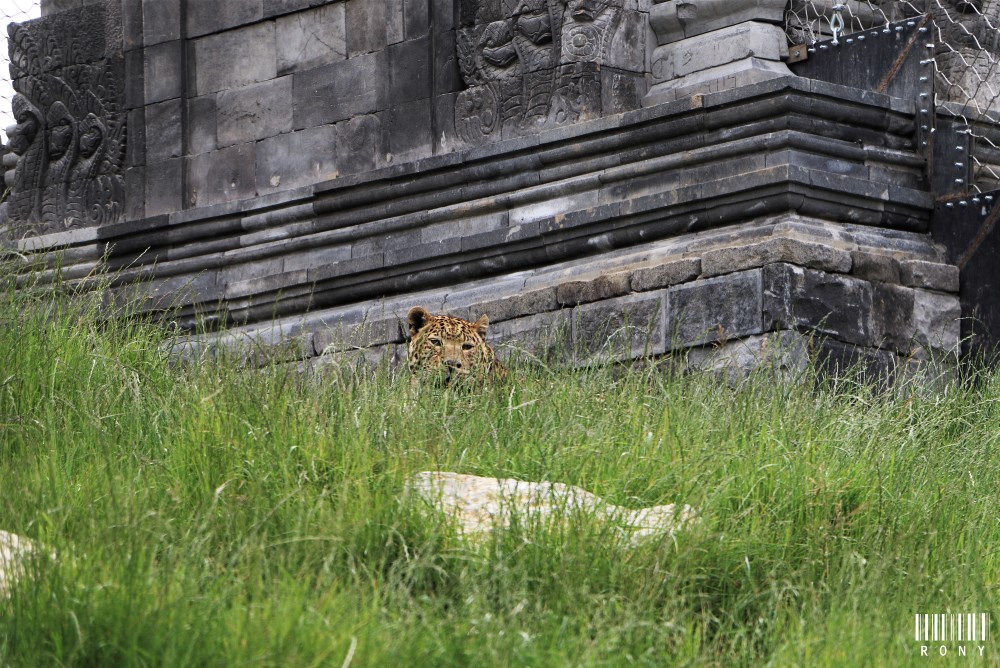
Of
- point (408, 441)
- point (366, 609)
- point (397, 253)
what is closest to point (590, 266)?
point (397, 253)

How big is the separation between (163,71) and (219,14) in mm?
576

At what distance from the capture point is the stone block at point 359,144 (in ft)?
32.1

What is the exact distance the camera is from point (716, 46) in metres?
8.88

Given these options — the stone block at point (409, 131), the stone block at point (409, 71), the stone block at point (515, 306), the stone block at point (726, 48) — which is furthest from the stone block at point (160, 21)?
the stone block at point (726, 48)

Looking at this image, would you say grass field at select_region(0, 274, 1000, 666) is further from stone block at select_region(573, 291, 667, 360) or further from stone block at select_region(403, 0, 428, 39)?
stone block at select_region(403, 0, 428, 39)

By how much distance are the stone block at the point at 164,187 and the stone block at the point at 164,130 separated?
6cm

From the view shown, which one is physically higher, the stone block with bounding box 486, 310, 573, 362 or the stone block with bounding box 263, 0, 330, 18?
the stone block with bounding box 263, 0, 330, 18

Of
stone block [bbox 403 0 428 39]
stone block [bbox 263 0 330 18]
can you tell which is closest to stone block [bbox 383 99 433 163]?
stone block [bbox 403 0 428 39]

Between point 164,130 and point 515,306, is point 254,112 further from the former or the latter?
point 515,306

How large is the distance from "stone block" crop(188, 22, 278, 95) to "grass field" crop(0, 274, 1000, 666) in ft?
14.4

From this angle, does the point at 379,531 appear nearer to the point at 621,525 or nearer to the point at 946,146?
the point at 621,525

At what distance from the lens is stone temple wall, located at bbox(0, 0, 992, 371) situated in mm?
8070

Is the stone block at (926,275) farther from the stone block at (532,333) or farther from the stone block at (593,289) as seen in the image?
the stone block at (532,333)

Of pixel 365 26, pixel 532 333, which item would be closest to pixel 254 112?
pixel 365 26
